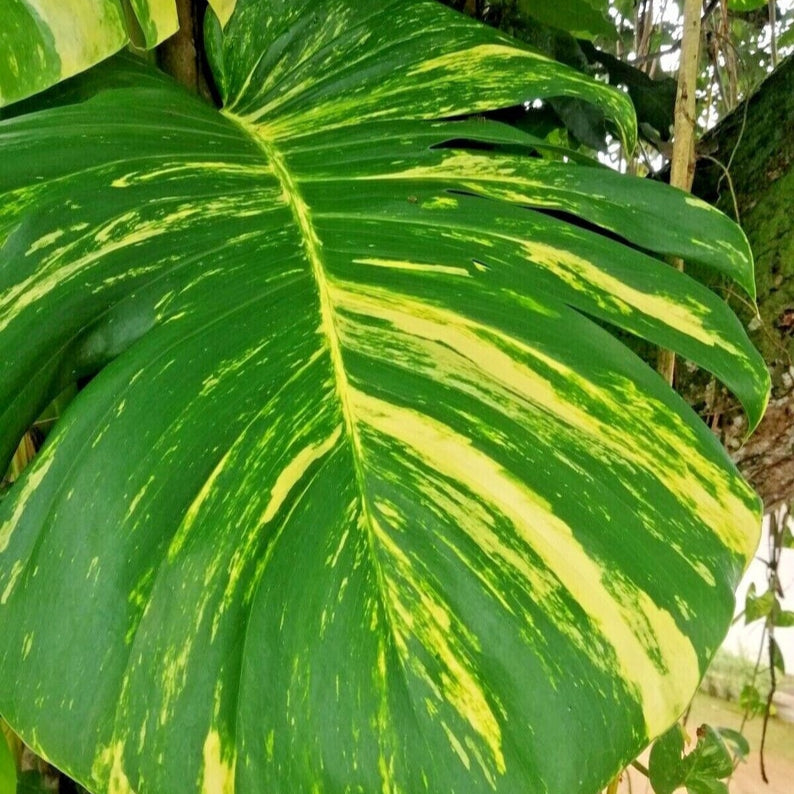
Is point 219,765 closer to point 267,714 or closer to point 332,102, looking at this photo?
point 267,714

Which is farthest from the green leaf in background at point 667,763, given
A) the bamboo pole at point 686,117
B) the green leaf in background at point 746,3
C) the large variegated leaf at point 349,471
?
the green leaf in background at point 746,3

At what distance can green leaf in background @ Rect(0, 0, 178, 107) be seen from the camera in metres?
0.39

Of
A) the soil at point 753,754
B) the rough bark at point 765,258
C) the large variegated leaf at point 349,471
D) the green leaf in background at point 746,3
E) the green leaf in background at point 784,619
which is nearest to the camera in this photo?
the large variegated leaf at point 349,471

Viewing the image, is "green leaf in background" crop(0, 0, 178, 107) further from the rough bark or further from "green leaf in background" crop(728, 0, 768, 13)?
"green leaf in background" crop(728, 0, 768, 13)

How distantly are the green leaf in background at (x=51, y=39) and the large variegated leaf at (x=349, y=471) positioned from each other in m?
0.04

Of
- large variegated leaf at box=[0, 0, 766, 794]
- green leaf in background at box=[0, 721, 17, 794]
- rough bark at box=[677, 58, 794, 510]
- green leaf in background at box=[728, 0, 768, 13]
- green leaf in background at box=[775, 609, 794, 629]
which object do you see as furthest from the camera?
green leaf in background at box=[775, 609, 794, 629]

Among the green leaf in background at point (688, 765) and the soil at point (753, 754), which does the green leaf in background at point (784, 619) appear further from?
the soil at point (753, 754)

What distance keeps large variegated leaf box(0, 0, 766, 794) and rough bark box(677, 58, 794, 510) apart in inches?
10.3

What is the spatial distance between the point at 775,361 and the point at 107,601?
62 centimetres

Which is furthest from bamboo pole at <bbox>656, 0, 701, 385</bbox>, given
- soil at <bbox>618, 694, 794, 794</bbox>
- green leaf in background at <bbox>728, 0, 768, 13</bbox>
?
soil at <bbox>618, 694, 794, 794</bbox>

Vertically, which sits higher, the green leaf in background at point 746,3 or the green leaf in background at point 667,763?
the green leaf in background at point 746,3

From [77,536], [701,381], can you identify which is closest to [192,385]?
[77,536]

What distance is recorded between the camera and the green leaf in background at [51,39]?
39 centimetres

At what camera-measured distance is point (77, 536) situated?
1.07ft
